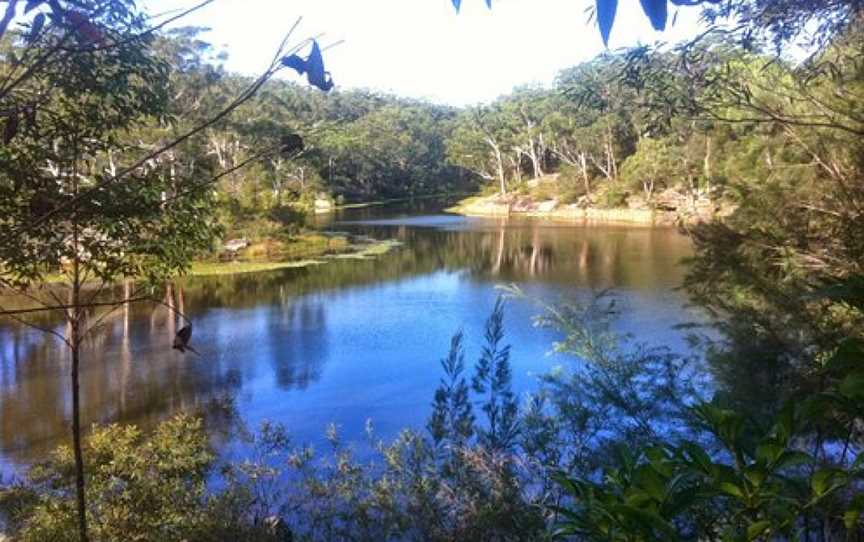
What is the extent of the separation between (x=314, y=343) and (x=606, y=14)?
11.2 m

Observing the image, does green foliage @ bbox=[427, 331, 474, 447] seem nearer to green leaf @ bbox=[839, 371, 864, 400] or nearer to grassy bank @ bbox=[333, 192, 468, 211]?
green leaf @ bbox=[839, 371, 864, 400]

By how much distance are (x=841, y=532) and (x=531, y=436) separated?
6.00 ft

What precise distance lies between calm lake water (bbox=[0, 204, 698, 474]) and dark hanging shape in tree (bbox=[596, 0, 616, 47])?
7.37 m

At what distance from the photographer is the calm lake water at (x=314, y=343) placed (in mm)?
8672

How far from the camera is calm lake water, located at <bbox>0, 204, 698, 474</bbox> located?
867cm

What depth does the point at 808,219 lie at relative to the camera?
178 inches

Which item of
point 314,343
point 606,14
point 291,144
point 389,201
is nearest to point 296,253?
point 314,343

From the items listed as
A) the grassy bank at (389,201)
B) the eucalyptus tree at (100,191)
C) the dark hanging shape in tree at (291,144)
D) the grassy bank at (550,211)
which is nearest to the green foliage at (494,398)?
the eucalyptus tree at (100,191)

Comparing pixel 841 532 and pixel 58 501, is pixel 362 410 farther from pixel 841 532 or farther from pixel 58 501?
pixel 841 532

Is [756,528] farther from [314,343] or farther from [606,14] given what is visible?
[314,343]

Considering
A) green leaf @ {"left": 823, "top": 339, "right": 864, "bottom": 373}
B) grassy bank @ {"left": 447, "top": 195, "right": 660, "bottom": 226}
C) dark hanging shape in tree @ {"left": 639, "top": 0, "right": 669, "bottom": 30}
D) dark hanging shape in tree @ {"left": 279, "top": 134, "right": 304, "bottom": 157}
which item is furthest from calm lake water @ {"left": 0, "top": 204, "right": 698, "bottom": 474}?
grassy bank @ {"left": 447, "top": 195, "right": 660, "bottom": 226}

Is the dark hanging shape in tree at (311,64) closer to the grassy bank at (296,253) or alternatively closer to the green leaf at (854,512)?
the green leaf at (854,512)

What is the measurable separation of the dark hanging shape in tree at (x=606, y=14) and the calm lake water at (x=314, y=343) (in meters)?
7.37

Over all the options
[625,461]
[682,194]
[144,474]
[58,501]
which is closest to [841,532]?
[625,461]
